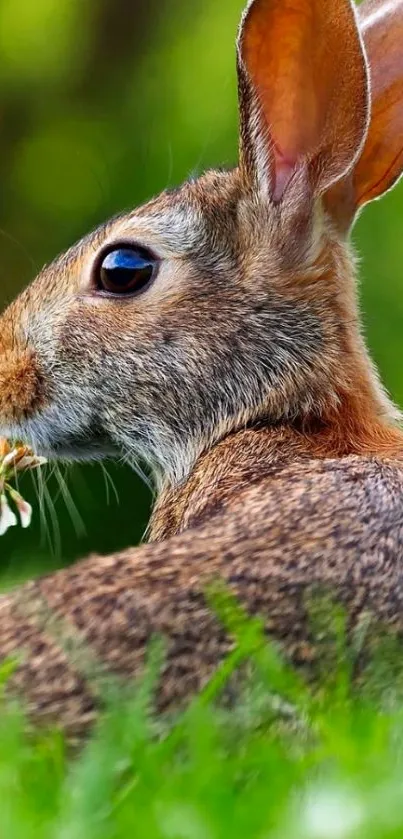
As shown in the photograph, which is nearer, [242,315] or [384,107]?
[242,315]

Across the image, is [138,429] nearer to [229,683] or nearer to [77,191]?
[229,683]

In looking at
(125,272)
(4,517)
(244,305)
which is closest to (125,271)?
(125,272)

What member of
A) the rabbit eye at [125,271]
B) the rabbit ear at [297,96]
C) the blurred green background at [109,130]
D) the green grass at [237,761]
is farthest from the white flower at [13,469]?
the blurred green background at [109,130]

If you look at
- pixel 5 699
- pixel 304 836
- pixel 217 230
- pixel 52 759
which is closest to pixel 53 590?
pixel 5 699

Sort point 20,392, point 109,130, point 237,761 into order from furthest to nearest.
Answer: point 109,130 → point 20,392 → point 237,761

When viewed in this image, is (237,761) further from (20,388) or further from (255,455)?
(20,388)

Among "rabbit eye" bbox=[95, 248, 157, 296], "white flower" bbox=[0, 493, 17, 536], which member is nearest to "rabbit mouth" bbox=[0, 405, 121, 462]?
"white flower" bbox=[0, 493, 17, 536]

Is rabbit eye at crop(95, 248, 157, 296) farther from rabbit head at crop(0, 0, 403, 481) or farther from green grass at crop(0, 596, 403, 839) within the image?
green grass at crop(0, 596, 403, 839)
